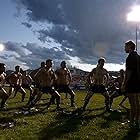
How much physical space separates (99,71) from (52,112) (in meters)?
2.84

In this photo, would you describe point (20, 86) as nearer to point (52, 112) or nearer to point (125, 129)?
point (52, 112)

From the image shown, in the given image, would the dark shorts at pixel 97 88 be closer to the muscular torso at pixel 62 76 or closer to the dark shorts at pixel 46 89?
the dark shorts at pixel 46 89

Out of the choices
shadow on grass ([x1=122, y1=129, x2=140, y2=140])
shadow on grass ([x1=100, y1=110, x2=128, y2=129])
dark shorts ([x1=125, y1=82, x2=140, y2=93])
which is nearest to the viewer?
shadow on grass ([x1=122, y1=129, x2=140, y2=140])

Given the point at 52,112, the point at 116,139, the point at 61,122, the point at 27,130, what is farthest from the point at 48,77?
the point at 116,139

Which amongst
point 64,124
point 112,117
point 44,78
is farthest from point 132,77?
point 44,78

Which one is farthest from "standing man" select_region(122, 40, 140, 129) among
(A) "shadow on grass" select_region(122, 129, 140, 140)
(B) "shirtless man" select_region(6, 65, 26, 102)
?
(B) "shirtless man" select_region(6, 65, 26, 102)

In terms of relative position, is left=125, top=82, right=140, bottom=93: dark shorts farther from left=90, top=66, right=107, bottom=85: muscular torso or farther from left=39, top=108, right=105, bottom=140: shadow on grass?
left=90, top=66, right=107, bottom=85: muscular torso

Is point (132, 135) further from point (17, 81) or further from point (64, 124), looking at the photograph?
point (17, 81)

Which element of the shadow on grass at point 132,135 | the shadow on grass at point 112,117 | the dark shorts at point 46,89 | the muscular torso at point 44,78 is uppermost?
the muscular torso at point 44,78

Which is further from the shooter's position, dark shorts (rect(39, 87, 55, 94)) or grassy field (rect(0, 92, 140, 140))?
dark shorts (rect(39, 87, 55, 94))

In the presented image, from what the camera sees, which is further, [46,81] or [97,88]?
[46,81]

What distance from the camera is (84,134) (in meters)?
12.6

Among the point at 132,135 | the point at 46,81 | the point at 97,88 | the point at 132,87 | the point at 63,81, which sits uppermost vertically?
the point at 63,81

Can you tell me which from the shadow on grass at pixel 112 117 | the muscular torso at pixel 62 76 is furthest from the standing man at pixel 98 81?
the muscular torso at pixel 62 76
